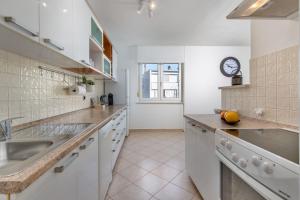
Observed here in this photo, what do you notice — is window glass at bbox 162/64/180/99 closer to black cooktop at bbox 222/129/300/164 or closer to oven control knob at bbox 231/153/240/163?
black cooktop at bbox 222/129/300/164

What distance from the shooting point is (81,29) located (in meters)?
1.85

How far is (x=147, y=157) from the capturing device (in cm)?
301

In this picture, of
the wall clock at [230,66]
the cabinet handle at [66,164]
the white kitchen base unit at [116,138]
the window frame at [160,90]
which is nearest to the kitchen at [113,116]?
the cabinet handle at [66,164]

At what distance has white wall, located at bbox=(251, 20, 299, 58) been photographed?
4.65 feet

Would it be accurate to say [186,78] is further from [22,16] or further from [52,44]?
[22,16]

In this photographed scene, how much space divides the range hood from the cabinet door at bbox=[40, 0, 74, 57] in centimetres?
135

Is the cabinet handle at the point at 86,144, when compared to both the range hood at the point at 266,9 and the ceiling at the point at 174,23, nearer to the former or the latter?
the range hood at the point at 266,9

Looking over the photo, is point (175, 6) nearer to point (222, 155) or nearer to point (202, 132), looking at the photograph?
point (202, 132)

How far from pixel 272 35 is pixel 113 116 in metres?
1.91

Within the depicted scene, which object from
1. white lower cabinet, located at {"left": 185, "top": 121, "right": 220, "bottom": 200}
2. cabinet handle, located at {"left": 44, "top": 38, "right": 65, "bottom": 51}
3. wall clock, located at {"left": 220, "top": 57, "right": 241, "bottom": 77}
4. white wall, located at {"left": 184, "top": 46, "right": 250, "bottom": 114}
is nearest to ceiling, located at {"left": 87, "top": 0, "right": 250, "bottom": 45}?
white wall, located at {"left": 184, "top": 46, "right": 250, "bottom": 114}

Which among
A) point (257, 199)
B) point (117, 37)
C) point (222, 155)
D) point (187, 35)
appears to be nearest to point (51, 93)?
point (222, 155)

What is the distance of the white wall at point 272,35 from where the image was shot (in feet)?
4.65

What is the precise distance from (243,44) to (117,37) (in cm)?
342

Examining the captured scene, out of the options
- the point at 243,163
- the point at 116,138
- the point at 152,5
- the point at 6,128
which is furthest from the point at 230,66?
the point at 6,128
